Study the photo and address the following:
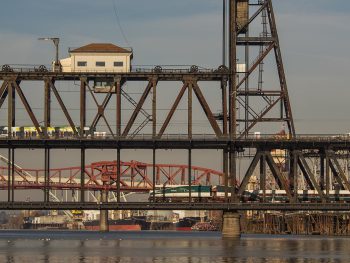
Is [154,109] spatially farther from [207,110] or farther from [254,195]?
[254,195]

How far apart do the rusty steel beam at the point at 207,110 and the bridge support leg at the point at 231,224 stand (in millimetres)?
10269

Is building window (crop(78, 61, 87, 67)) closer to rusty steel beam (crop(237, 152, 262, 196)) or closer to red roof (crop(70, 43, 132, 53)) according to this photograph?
red roof (crop(70, 43, 132, 53))

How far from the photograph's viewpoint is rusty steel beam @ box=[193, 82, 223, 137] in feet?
491

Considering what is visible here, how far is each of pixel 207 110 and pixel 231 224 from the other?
1473 centimetres

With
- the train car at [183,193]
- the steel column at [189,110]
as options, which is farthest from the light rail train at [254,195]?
the steel column at [189,110]

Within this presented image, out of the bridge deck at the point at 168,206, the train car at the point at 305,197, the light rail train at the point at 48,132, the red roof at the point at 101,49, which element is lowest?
the bridge deck at the point at 168,206

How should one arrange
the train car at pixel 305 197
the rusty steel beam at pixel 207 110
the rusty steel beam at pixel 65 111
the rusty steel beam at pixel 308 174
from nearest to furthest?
the rusty steel beam at pixel 65 111 → the rusty steel beam at pixel 308 174 → the rusty steel beam at pixel 207 110 → the train car at pixel 305 197

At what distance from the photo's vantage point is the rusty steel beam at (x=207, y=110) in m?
150

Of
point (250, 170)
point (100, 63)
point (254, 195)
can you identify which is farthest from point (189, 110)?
point (254, 195)

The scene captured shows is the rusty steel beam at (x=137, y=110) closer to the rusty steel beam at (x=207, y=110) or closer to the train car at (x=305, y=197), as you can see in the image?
the rusty steel beam at (x=207, y=110)

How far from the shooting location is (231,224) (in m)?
151

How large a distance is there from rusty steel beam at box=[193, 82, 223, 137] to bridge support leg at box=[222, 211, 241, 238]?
1027cm

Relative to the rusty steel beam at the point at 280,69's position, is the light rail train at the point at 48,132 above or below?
below

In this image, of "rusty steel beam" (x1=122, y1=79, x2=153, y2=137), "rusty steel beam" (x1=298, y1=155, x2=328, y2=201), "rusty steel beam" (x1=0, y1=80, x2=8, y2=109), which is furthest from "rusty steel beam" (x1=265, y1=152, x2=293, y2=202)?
"rusty steel beam" (x1=0, y1=80, x2=8, y2=109)
